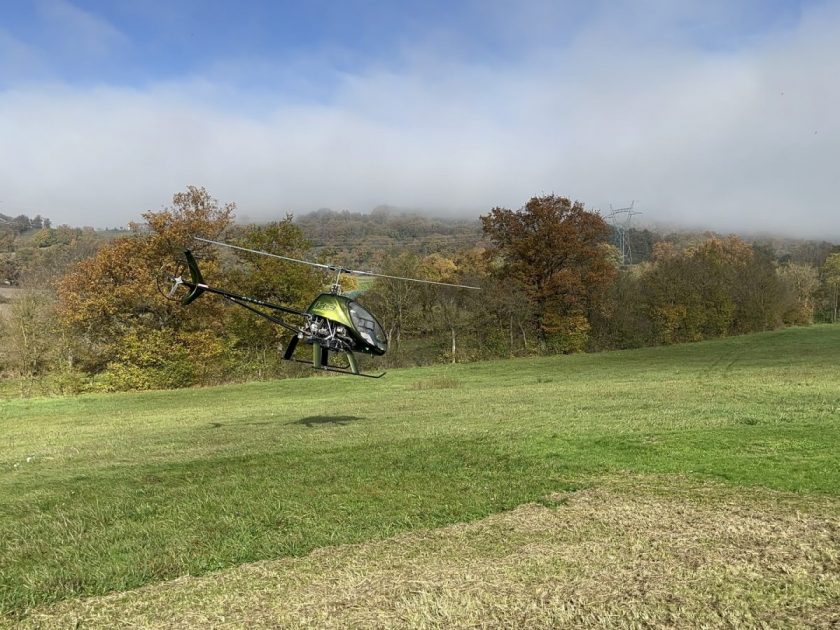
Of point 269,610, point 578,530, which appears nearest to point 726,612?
point 578,530

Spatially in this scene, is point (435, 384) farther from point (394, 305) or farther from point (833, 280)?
point (833, 280)

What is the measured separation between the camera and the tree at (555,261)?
1940 inches

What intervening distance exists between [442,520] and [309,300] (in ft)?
120

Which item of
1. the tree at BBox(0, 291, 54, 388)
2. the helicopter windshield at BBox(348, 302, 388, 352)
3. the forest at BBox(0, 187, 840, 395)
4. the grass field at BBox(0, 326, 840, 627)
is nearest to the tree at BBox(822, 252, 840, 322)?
the forest at BBox(0, 187, 840, 395)

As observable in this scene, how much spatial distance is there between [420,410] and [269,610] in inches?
565

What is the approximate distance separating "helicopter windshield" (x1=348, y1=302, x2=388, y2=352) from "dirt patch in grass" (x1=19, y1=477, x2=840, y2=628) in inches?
276

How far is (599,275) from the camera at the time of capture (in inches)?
1946

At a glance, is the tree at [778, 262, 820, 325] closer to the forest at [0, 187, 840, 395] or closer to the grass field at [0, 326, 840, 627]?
the forest at [0, 187, 840, 395]

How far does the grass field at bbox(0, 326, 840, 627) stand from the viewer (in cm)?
→ 480

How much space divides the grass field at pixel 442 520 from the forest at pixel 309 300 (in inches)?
912

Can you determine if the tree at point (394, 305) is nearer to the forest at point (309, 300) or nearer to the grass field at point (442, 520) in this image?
the forest at point (309, 300)

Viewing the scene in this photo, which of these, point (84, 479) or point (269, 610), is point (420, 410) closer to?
point (84, 479)

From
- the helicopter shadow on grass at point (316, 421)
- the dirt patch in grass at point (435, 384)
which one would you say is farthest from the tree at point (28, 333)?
the helicopter shadow on grass at point (316, 421)

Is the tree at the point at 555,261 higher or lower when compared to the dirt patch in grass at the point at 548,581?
higher
